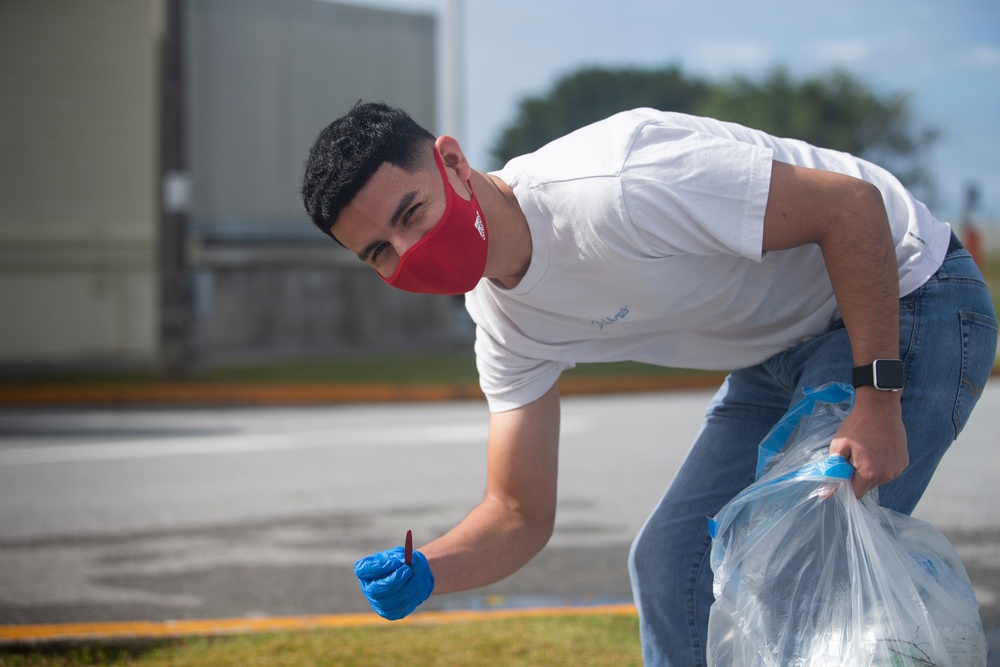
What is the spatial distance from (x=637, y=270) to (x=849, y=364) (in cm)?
48

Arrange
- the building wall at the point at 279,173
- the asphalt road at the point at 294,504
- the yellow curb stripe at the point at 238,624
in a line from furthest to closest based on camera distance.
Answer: the building wall at the point at 279,173 → the asphalt road at the point at 294,504 → the yellow curb stripe at the point at 238,624

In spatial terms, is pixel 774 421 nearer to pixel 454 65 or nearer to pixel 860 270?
pixel 860 270

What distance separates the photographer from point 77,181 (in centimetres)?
1470

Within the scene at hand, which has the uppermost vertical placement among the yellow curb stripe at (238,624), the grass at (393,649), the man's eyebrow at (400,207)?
the man's eyebrow at (400,207)

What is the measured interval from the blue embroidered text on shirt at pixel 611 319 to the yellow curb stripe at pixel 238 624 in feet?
4.74

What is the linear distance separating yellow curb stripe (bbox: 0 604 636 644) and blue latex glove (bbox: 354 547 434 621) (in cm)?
122

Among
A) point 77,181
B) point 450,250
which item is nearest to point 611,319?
point 450,250

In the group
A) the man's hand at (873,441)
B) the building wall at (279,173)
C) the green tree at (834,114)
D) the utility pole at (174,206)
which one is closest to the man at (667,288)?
the man's hand at (873,441)

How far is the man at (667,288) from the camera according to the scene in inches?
80.4

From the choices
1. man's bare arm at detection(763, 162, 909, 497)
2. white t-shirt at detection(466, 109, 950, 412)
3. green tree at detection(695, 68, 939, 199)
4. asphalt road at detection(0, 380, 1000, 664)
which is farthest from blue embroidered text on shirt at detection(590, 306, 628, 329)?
green tree at detection(695, 68, 939, 199)

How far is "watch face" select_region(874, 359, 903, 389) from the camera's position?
2.03 metres

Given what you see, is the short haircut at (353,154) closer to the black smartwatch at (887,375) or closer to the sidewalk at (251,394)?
the black smartwatch at (887,375)

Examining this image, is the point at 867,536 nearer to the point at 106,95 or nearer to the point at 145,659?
the point at 145,659

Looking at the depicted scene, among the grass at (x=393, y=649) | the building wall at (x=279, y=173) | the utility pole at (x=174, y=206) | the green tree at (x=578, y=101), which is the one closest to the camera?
the grass at (x=393, y=649)
